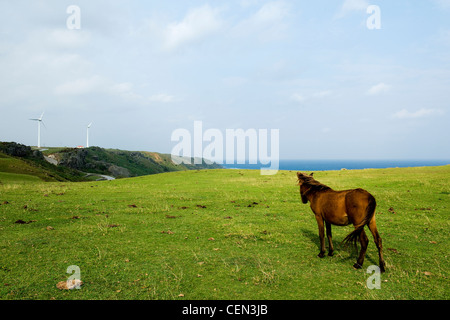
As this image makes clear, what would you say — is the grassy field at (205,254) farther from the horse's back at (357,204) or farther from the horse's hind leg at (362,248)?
the horse's back at (357,204)

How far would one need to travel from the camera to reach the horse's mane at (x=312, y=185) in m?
8.82

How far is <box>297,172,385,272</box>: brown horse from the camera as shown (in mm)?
7172

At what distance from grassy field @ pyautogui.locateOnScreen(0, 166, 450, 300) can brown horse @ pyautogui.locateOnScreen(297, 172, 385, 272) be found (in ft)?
2.99

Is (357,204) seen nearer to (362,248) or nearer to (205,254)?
(362,248)

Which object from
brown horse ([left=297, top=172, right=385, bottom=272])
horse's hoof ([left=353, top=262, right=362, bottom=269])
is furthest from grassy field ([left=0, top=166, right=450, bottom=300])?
brown horse ([left=297, top=172, right=385, bottom=272])

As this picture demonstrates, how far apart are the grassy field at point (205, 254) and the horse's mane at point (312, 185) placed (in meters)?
2.23

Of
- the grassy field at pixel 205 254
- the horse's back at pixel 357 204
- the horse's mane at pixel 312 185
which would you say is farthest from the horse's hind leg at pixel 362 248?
the horse's mane at pixel 312 185

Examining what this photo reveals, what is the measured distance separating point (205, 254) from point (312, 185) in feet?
14.7

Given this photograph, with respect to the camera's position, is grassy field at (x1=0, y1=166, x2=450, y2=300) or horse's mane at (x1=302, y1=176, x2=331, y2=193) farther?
horse's mane at (x1=302, y1=176, x2=331, y2=193)

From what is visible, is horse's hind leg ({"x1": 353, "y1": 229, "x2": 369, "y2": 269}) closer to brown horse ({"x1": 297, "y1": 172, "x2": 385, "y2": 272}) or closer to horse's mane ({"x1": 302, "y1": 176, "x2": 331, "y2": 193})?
brown horse ({"x1": 297, "y1": 172, "x2": 385, "y2": 272})

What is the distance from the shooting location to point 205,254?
29.0 ft

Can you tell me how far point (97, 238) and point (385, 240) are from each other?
11.9 m
